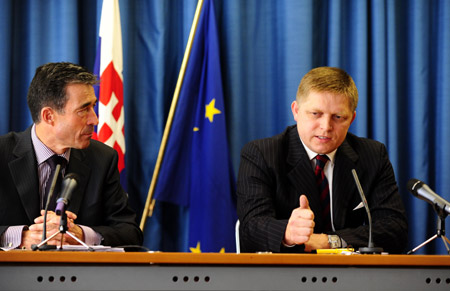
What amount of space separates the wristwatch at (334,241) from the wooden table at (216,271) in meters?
0.85

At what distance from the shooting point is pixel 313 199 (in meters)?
3.21

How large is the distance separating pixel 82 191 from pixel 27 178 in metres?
0.30

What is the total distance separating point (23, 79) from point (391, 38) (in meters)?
2.90

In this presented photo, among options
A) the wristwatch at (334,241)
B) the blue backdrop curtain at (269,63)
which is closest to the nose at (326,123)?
the wristwatch at (334,241)

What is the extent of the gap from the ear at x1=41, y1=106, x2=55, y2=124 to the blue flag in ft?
4.19

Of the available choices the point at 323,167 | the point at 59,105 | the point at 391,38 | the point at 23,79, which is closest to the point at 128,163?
the point at 23,79

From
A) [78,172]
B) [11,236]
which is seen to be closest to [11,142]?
[78,172]

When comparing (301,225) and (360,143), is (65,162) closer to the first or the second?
(301,225)

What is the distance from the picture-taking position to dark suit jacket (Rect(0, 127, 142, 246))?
3049 millimetres

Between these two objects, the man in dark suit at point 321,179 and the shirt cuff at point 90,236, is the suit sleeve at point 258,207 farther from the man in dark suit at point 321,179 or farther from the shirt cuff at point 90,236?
the shirt cuff at point 90,236

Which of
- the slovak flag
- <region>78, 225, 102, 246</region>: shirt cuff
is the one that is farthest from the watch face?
the slovak flag

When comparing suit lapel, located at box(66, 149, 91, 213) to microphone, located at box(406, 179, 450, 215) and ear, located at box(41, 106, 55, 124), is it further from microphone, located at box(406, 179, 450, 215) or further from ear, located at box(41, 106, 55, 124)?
microphone, located at box(406, 179, 450, 215)

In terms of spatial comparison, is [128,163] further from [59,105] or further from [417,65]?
[417,65]

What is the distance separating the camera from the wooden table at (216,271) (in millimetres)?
1935
